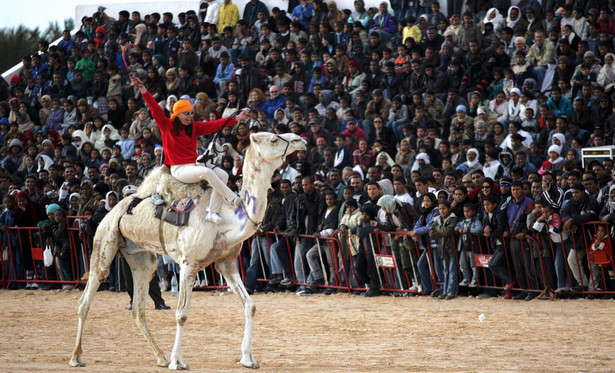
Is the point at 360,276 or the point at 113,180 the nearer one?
the point at 360,276

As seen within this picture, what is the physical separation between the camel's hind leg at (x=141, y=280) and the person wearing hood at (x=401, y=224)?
5820 mm

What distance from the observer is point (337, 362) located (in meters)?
10.9

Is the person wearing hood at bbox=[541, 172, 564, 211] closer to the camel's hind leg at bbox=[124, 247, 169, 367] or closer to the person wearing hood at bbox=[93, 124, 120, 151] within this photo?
the camel's hind leg at bbox=[124, 247, 169, 367]

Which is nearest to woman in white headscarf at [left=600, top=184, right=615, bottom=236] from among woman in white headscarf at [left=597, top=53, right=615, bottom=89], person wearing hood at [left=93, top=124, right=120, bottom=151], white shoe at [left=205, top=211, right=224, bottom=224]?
woman in white headscarf at [left=597, top=53, right=615, bottom=89]

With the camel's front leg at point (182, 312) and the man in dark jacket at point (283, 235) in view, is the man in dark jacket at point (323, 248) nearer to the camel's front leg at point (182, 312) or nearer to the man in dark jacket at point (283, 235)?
the man in dark jacket at point (283, 235)

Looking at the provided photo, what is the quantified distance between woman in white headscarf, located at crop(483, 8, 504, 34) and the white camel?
1350 centimetres

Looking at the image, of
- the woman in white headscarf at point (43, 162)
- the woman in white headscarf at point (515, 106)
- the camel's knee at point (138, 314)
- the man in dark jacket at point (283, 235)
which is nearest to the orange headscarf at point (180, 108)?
the camel's knee at point (138, 314)

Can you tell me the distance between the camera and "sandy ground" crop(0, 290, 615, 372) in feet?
35.5

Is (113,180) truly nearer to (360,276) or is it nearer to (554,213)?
(360,276)

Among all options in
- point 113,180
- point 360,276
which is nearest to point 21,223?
point 113,180

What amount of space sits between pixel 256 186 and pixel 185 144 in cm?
125

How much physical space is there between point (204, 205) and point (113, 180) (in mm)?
10292

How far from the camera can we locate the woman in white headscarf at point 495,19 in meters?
23.3

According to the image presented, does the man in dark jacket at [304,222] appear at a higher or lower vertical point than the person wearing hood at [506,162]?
lower
